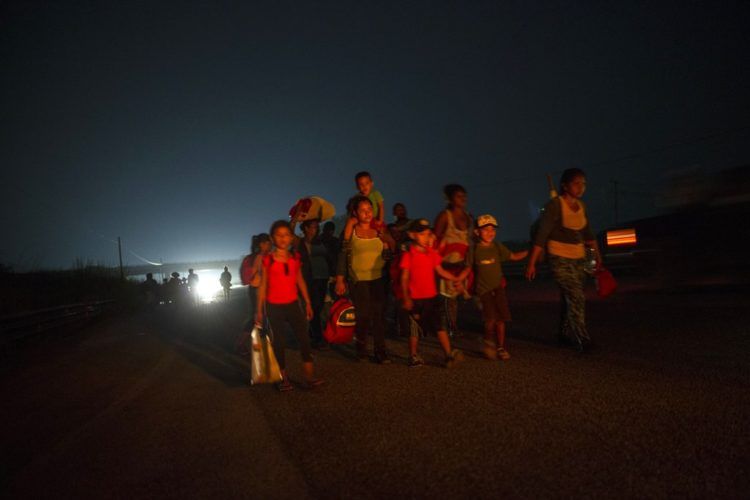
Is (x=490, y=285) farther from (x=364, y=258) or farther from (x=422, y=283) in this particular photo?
(x=364, y=258)

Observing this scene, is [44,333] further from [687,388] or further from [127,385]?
[687,388]

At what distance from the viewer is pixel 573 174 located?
6.06m

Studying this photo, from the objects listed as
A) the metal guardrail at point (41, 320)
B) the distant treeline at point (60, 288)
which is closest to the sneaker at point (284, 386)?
the metal guardrail at point (41, 320)

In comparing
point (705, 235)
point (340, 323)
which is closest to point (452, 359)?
point (340, 323)

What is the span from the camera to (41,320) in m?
12.6

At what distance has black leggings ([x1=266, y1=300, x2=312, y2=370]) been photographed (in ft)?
17.4

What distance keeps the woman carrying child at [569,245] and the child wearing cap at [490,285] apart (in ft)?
1.38

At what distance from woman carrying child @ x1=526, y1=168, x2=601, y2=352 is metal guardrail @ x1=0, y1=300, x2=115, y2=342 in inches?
398

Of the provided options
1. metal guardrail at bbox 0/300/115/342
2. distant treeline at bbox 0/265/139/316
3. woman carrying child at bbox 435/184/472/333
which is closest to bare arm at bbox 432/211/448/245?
woman carrying child at bbox 435/184/472/333

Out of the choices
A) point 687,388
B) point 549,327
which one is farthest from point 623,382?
point 549,327

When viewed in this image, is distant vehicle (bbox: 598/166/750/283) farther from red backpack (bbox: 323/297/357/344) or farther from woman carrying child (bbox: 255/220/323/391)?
woman carrying child (bbox: 255/220/323/391)

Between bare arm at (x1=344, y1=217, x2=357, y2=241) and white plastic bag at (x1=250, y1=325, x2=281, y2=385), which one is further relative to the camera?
bare arm at (x1=344, y1=217, x2=357, y2=241)

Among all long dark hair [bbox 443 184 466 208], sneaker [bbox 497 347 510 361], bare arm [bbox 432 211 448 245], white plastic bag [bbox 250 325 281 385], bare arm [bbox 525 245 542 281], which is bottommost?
sneaker [bbox 497 347 510 361]

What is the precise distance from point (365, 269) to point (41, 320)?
34.3 ft
